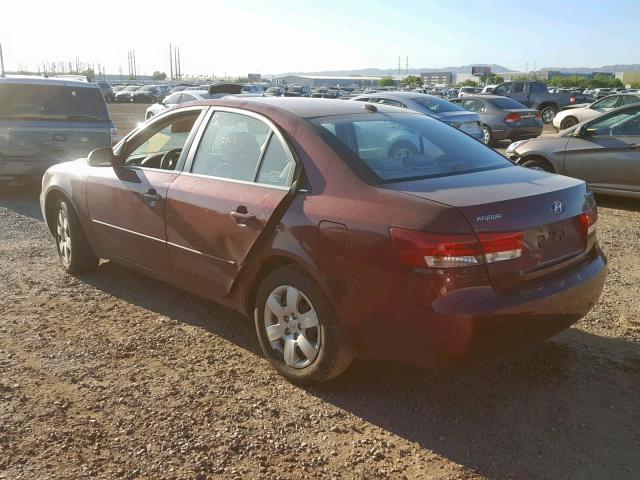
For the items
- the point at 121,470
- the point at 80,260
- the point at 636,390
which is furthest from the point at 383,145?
the point at 80,260

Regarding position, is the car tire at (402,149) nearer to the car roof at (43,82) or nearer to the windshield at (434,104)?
the car roof at (43,82)

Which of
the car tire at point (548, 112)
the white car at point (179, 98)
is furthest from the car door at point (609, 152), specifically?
the car tire at point (548, 112)

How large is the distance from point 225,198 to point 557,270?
6.21 feet

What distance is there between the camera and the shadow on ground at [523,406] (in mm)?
2967

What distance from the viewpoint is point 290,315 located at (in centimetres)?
361

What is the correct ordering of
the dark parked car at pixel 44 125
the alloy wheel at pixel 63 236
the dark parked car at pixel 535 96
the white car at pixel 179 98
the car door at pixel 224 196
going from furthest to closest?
the dark parked car at pixel 535 96 → the white car at pixel 179 98 → the dark parked car at pixel 44 125 → the alloy wheel at pixel 63 236 → the car door at pixel 224 196

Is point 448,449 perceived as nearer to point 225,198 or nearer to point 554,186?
point 554,186

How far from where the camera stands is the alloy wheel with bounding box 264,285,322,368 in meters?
3.51

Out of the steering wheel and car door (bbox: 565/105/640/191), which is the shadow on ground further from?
car door (bbox: 565/105/640/191)

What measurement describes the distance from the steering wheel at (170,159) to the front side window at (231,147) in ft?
1.48

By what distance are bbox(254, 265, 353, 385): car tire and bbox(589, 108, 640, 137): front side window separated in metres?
6.70

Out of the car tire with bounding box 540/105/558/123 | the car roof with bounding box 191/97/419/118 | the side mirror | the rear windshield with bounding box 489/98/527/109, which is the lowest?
the car tire with bounding box 540/105/558/123

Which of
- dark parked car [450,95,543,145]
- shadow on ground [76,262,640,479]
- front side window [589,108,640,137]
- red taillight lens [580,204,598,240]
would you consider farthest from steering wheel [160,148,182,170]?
dark parked car [450,95,543,145]

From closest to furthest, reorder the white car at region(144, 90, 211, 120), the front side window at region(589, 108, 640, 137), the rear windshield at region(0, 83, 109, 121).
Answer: the front side window at region(589, 108, 640, 137) → the rear windshield at region(0, 83, 109, 121) → the white car at region(144, 90, 211, 120)
